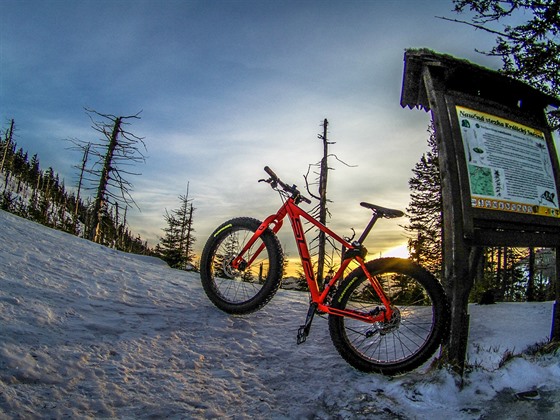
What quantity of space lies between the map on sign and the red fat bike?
981 mm

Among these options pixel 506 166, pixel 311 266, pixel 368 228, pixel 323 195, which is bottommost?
pixel 311 266

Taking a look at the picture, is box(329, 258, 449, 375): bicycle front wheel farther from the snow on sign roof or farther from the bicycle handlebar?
the snow on sign roof

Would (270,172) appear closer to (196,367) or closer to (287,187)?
(287,187)

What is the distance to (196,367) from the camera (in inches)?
95.7

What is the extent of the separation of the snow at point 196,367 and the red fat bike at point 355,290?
17 centimetres

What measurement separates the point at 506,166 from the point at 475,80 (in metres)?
1.06

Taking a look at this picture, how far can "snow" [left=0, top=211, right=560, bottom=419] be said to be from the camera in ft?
6.25

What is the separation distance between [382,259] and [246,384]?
1.53 m

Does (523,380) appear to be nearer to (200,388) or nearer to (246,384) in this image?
(246,384)

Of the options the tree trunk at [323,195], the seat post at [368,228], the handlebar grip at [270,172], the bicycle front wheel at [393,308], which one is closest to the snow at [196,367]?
the bicycle front wheel at [393,308]

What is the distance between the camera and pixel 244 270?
→ 13.3 feet

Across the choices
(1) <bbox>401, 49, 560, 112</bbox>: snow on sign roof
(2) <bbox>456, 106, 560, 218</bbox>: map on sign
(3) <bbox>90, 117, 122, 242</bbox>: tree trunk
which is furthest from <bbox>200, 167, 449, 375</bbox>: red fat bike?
(3) <bbox>90, 117, 122, 242</bbox>: tree trunk

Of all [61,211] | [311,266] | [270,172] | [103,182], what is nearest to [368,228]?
[311,266]

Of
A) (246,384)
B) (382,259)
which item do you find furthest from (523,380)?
(246,384)
